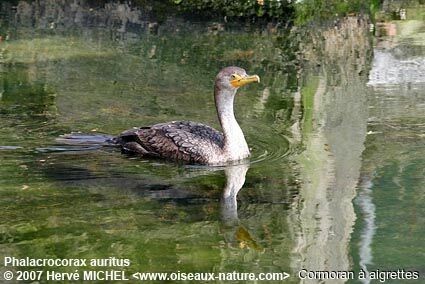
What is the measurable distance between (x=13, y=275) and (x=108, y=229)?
1.10 metres

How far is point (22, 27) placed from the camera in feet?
56.1

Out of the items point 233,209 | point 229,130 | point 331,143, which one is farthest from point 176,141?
point 233,209

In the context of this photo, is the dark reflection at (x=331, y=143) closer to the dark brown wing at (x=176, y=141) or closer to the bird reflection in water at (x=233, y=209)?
the bird reflection in water at (x=233, y=209)

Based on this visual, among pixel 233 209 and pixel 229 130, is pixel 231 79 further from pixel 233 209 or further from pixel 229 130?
pixel 233 209

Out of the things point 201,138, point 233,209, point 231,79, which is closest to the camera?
point 233,209

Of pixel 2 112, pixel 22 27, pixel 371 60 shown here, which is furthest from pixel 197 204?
pixel 22 27

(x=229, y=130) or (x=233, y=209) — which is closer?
(x=233, y=209)

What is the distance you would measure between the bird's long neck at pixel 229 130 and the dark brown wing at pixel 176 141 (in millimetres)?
103

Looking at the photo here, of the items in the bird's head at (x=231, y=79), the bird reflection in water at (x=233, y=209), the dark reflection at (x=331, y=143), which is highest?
the bird's head at (x=231, y=79)

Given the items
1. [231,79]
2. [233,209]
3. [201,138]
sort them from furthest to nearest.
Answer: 1. [231,79]
2. [201,138]
3. [233,209]

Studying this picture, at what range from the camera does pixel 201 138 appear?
10.2 meters

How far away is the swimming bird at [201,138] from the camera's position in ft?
32.9

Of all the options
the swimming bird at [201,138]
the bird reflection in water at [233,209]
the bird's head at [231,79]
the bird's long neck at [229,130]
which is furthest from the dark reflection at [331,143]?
the bird's head at [231,79]

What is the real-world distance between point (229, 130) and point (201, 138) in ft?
0.87
